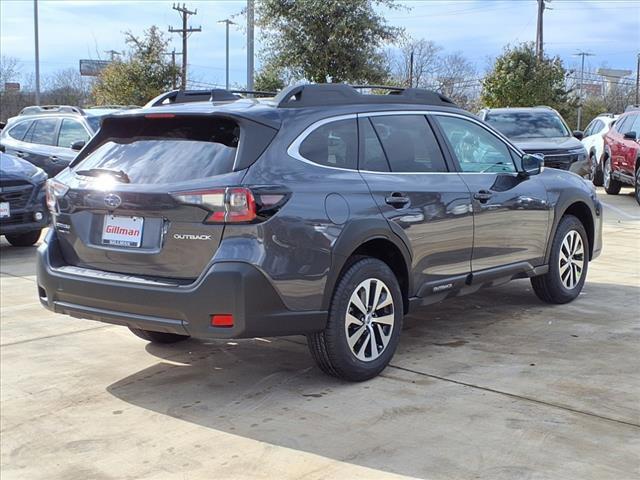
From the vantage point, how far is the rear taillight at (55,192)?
15.1ft

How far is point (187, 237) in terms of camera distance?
13.2 ft

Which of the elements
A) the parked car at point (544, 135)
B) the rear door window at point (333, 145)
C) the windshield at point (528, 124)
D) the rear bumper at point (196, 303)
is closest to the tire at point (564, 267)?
the rear door window at point (333, 145)

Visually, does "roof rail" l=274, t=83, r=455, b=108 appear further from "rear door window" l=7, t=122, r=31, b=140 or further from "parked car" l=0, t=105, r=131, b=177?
"rear door window" l=7, t=122, r=31, b=140

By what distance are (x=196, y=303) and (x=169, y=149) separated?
0.95 m

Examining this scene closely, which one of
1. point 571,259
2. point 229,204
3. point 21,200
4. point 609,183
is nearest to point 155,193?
point 229,204

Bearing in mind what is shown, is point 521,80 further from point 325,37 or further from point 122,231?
point 122,231

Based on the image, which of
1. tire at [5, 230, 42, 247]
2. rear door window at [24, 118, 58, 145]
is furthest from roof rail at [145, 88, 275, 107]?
rear door window at [24, 118, 58, 145]

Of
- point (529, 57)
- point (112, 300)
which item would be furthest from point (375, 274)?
point (529, 57)

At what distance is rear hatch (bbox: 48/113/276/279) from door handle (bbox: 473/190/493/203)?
182 cm

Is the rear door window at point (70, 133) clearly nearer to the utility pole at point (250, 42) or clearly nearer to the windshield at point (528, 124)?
the utility pole at point (250, 42)

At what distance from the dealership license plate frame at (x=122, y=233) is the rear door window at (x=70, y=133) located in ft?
31.6

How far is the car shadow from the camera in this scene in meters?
3.68

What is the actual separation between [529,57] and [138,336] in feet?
83.6

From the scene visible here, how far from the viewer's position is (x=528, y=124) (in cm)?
1409
